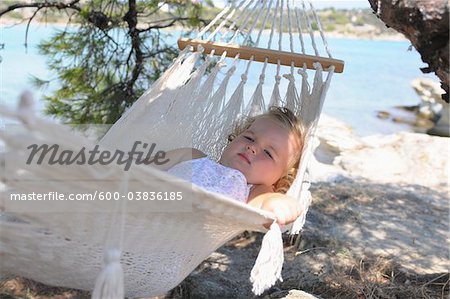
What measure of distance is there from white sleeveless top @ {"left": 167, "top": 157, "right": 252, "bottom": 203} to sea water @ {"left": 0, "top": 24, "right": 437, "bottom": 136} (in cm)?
121

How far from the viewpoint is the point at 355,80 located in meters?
11.1

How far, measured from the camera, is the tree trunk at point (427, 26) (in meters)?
1.08

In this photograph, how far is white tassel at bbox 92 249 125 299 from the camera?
935 millimetres

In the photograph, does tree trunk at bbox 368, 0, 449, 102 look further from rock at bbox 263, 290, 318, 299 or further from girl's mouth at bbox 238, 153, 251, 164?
rock at bbox 263, 290, 318, 299

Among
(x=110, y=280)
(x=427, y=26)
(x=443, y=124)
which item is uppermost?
(x=427, y=26)

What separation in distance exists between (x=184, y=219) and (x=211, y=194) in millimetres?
118

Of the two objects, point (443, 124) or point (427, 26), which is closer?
Answer: point (427, 26)

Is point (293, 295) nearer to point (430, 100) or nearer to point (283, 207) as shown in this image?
point (283, 207)

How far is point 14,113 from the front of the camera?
0.77 meters

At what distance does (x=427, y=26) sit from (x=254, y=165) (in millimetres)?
655

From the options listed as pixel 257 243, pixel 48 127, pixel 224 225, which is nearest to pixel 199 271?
pixel 257 243

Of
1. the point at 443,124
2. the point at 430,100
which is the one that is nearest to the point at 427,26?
the point at 443,124

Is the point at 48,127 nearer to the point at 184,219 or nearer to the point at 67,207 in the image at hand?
the point at 67,207

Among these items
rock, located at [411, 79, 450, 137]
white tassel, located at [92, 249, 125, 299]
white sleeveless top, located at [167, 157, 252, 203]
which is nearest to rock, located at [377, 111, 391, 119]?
rock, located at [411, 79, 450, 137]
